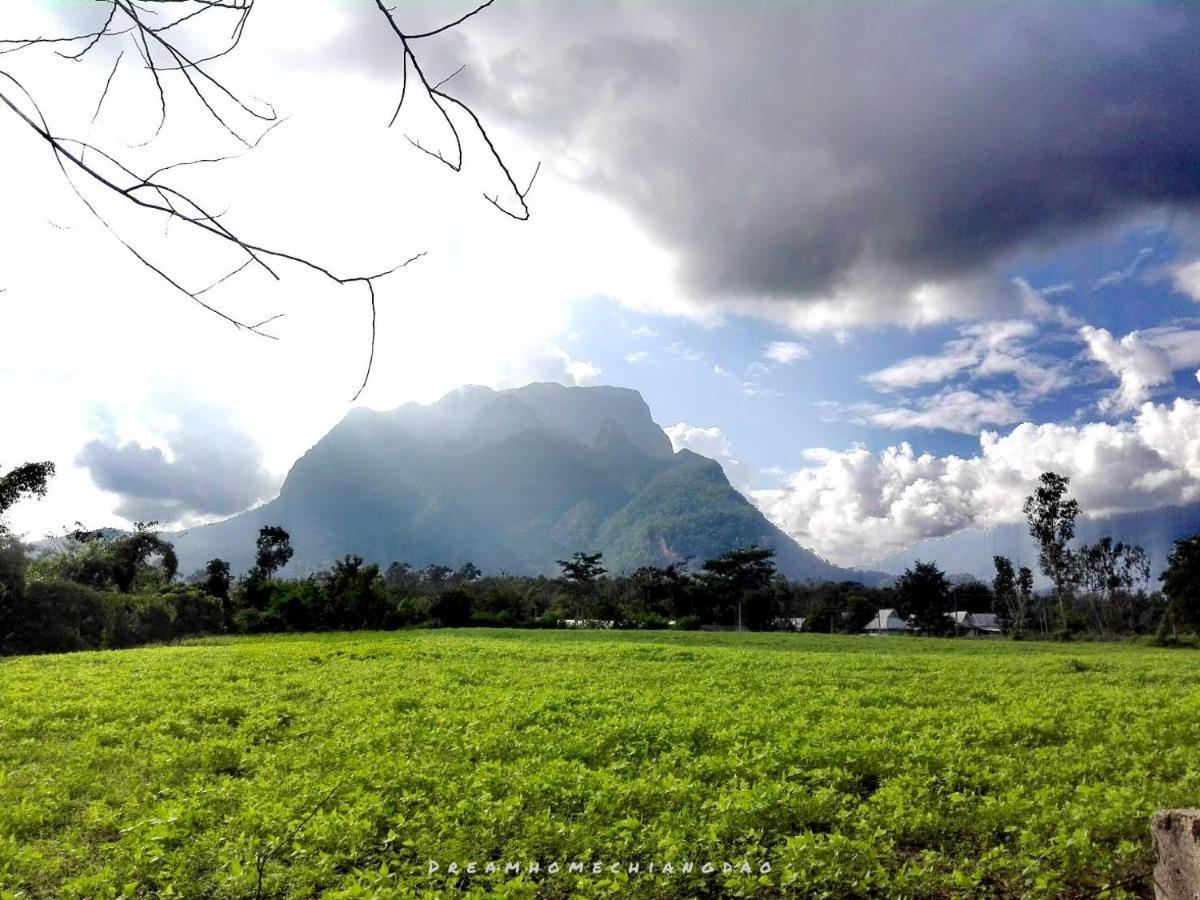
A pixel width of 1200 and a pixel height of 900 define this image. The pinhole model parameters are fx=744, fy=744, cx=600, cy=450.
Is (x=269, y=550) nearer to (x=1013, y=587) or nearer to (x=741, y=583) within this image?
(x=741, y=583)

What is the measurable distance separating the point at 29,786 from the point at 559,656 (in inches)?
521

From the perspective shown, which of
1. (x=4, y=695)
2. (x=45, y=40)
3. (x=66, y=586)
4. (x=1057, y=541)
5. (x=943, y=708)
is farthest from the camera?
(x=1057, y=541)

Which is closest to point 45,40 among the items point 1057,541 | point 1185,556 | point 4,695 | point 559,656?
point 4,695

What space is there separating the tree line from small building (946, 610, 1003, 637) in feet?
4.96

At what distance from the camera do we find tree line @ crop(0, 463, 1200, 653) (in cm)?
2531

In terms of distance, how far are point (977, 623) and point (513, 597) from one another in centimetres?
5274

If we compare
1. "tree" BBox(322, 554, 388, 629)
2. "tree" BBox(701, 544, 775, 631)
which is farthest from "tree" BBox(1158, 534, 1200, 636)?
"tree" BBox(322, 554, 388, 629)

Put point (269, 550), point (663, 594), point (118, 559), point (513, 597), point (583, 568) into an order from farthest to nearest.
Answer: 1. point (583, 568)
2. point (663, 594)
3. point (269, 550)
4. point (513, 597)
5. point (118, 559)

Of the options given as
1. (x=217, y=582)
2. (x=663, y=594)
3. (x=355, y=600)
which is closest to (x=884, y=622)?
(x=663, y=594)

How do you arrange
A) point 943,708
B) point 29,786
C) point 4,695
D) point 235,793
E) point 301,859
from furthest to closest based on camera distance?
point 4,695 < point 943,708 < point 29,786 < point 235,793 < point 301,859

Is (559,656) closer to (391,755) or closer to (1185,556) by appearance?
(391,755)

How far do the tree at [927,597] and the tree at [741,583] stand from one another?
1043 centimetres

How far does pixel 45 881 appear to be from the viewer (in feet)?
14.5

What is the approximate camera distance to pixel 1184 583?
1423 inches
